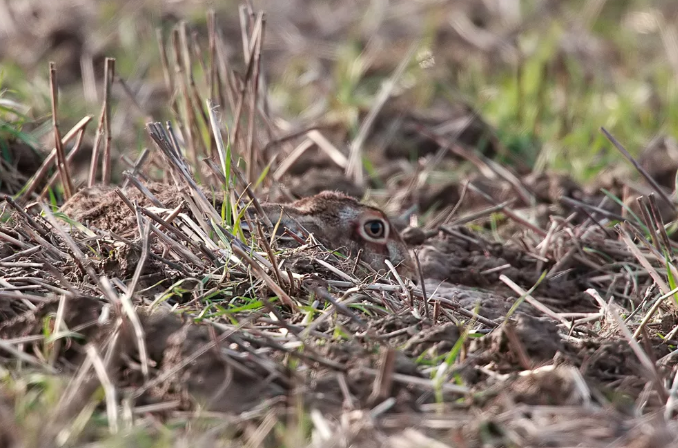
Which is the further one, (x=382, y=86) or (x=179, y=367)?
(x=382, y=86)

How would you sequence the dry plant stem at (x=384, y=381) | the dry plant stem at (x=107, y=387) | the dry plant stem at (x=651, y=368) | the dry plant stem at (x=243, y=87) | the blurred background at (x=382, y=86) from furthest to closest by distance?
the blurred background at (x=382, y=86)
the dry plant stem at (x=243, y=87)
the dry plant stem at (x=651, y=368)
the dry plant stem at (x=384, y=381)
the dry plant stem at (x=107, y=387)

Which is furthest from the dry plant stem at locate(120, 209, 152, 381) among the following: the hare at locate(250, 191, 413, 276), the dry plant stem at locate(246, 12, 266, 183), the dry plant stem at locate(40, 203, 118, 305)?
the dry plant stem at locate(246, 12, 266, 183)

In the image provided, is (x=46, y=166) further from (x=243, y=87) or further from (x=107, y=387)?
(x=107, y=387)

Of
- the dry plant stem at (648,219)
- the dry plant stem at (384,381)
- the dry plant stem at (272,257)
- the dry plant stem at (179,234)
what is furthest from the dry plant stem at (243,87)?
the dry plant stem at (384,381)

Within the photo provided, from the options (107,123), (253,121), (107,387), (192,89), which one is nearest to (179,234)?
(107,387)

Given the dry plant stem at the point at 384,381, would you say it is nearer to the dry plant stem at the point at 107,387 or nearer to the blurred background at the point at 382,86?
the dry plant stem at the point at 107,387

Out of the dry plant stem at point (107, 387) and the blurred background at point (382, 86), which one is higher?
the dry plant stem at point (107, 387)
